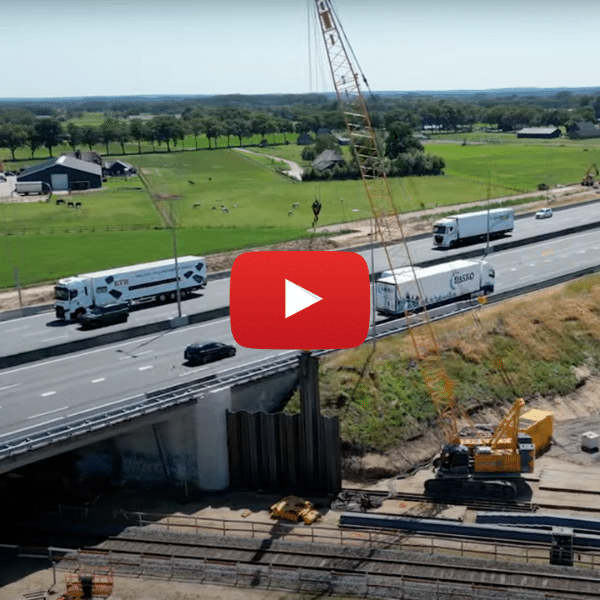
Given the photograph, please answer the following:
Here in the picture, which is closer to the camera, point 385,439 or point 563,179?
point 385,439

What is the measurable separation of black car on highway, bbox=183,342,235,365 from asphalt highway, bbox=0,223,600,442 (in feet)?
1.92

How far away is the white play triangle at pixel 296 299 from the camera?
33.2 meters

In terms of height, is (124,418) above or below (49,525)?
above

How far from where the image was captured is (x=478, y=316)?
215 ft

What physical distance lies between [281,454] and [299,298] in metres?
18.6

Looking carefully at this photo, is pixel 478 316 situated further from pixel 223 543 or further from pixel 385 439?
pixel 223 543

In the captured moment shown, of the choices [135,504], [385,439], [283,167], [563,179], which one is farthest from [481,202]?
[135,504]

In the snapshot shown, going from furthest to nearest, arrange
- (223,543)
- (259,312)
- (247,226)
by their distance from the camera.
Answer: (247,226)
(223,543)
(259,312)

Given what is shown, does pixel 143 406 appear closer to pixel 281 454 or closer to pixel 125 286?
pixel 281 454

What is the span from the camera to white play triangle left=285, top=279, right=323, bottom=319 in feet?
109

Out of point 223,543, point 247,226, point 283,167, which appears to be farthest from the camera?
point 283,167

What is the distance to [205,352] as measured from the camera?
56812mm

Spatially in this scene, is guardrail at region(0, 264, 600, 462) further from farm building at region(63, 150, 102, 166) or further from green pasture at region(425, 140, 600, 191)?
farm building at region(63, 150, 102, 166)

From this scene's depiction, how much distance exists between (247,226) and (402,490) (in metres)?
72.3
